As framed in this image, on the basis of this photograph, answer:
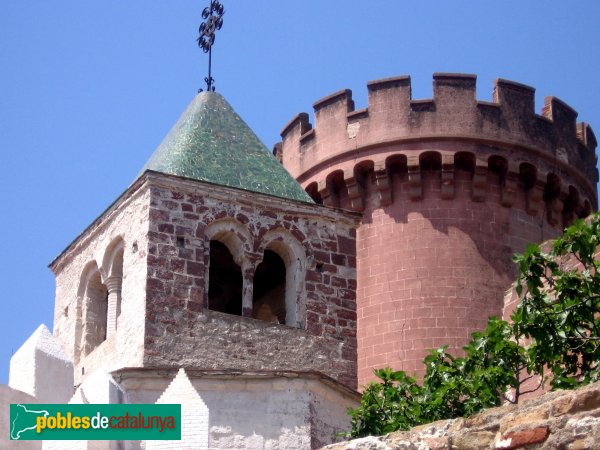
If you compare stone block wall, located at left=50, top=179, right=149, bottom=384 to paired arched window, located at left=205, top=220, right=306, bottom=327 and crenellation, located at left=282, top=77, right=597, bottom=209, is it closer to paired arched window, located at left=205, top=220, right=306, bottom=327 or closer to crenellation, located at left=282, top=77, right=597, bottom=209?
paired arched window, located at left=205, top=220, right=306, bottom=327

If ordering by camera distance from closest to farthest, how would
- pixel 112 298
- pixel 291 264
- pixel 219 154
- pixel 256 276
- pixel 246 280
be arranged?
pixel 246 280, pixel 112 298, pixel 291 264, pixel 219 154, pixel 256 276

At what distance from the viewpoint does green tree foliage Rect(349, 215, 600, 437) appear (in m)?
15.4

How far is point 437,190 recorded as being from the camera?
91.4ft

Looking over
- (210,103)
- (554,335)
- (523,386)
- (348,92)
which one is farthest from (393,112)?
(554,335)

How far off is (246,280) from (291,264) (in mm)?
766

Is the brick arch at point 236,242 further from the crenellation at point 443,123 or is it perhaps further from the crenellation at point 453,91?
the crenellation at point 453,91

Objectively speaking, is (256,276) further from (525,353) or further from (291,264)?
(525,353)

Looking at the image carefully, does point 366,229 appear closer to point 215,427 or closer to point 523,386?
point 523,386

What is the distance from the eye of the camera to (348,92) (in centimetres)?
2852

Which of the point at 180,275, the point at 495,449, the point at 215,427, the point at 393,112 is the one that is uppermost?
the point at 393,112

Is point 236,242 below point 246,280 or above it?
above

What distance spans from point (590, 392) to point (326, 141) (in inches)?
786

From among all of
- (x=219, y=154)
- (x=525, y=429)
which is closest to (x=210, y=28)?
(x=219, y=154)

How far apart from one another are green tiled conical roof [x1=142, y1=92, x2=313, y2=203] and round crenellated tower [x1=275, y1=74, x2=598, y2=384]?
509 centimetres
